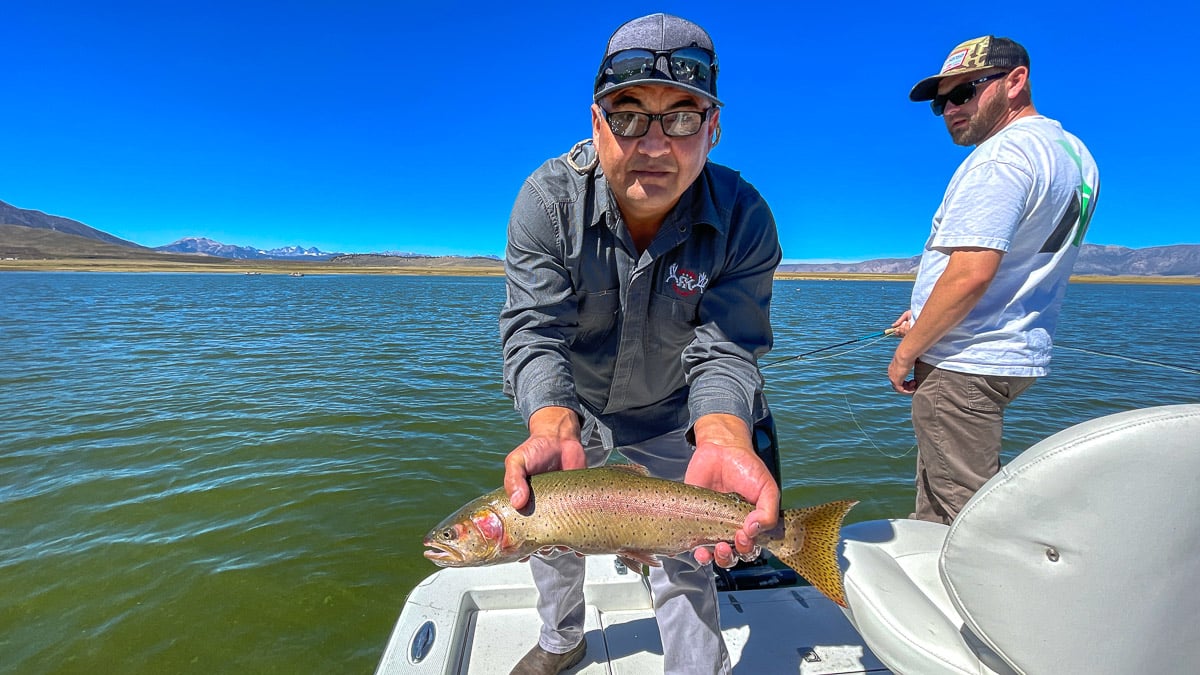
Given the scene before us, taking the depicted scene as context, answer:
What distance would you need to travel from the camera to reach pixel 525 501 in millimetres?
2479

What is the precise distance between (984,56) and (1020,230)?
1.10 metres

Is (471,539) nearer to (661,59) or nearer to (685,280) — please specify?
(685,280)

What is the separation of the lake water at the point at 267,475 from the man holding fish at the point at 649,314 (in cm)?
316

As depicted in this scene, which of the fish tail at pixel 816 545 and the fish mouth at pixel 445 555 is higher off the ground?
the fish tail at pixel 816 545

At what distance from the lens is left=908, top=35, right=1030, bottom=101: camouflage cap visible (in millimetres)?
3391

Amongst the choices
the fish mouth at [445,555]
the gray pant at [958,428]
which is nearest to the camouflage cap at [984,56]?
the gray pant at [958,428]

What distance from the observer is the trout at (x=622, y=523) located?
2529 mm

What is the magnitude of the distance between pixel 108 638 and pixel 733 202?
243 inches

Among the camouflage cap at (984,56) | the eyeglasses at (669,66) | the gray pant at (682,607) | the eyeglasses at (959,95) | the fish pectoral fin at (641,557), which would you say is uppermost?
the camouflage cap at (984,56)

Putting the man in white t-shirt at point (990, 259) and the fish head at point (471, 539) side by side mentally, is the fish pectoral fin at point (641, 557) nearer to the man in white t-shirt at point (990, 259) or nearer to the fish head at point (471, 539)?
the fish head at point (471, 539)

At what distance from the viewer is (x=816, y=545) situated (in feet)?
8.16

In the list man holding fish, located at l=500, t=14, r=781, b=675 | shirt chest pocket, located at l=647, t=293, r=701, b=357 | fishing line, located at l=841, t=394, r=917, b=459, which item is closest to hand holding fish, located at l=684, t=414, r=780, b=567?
man holding fish, located at l=500, t=14, r=781, b=675

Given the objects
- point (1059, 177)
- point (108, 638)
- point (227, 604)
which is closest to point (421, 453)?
point (227, 604)

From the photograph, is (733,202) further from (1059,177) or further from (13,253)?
(13,253)
